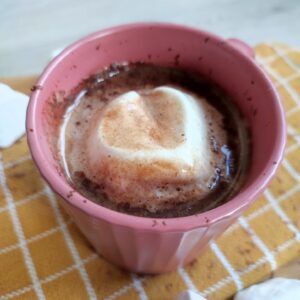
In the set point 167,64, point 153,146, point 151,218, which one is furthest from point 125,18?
point 151,218

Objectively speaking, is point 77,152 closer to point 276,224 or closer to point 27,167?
point 27,167

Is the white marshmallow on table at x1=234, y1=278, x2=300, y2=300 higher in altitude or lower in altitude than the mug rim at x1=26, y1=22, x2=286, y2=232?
lower

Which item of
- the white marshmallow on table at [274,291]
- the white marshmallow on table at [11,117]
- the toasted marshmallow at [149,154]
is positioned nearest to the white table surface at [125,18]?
the white marshmallow on table at [11,117]

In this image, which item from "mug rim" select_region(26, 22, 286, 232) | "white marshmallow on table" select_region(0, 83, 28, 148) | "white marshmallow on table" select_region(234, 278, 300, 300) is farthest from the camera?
"white marshmallow on table" select_region(0, 83, 28, 148)

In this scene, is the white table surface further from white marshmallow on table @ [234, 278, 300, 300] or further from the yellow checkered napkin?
white marshmallow on table @ [234, 278, 300, 300]

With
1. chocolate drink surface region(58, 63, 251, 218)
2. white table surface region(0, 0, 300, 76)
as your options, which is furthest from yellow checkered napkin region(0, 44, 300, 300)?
white table surface region(0, 0, 300, 76)

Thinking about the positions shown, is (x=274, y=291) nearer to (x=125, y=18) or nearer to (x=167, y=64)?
(x=167, y=64)

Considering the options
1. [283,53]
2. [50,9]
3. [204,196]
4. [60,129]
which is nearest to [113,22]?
[50,9]
